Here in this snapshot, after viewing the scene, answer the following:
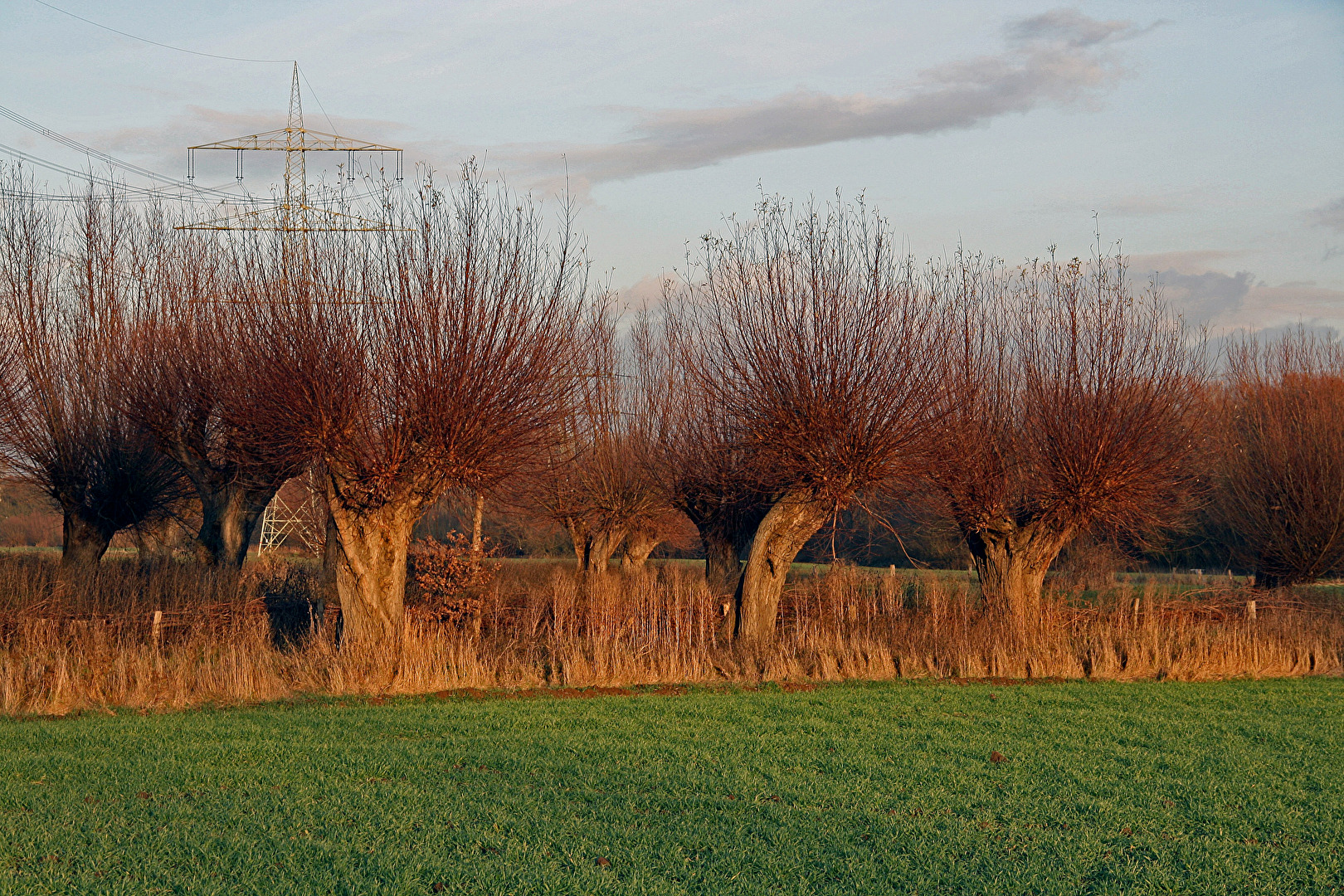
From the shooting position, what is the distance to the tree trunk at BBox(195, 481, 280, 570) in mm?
20484

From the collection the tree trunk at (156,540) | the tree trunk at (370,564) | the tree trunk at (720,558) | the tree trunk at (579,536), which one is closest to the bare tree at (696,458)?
the tree trunk at (720,558)

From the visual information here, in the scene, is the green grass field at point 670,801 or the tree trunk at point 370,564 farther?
the tree trunk at point 370,564

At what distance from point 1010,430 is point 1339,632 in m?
6.08

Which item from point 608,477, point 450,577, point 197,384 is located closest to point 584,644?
point 450,577

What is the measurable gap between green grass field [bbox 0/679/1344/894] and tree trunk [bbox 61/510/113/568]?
11431 millimetres

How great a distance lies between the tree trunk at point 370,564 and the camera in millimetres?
13828

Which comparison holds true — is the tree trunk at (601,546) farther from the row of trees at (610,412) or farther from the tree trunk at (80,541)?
the tree trunk at (80,541)

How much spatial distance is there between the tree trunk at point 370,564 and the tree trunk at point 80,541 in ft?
29.7

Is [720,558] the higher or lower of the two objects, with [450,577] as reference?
lower

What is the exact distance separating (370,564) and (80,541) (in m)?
9.80

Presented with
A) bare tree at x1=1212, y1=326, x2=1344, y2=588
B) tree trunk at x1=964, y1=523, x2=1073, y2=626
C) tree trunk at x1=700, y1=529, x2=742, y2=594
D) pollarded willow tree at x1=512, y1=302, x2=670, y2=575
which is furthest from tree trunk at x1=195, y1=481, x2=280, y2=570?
bare tree at x1=1212, y1=326, x2=1344, y2=588

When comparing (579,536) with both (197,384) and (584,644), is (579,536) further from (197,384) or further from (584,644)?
(584,644)

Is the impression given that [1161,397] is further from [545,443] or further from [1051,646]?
[545,443]

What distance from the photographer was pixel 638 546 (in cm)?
2791
